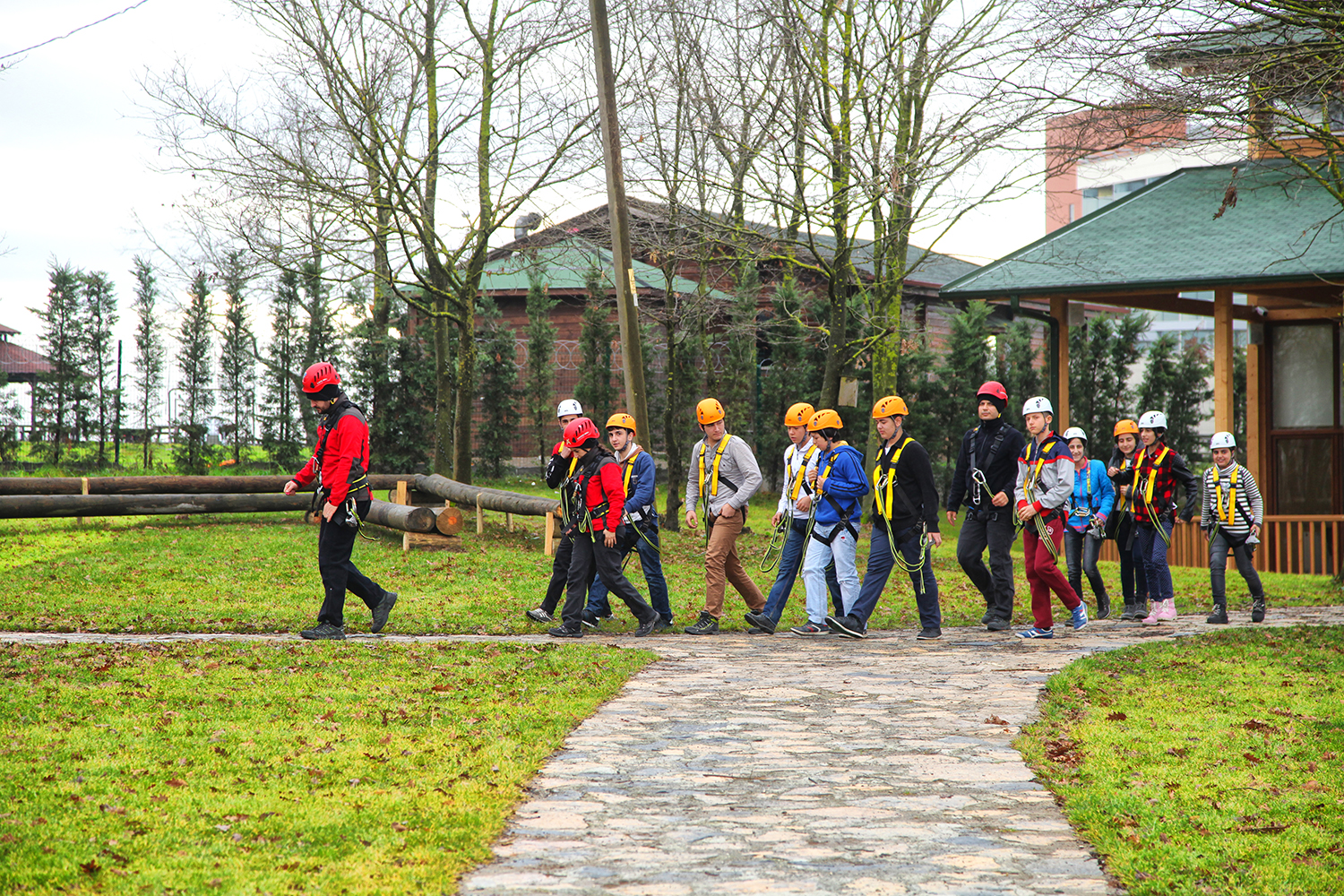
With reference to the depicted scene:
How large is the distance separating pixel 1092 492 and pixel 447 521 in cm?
779

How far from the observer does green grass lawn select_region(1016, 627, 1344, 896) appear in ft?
14.7

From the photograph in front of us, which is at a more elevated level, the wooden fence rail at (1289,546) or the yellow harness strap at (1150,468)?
the yellow harness strap at (1150,468)

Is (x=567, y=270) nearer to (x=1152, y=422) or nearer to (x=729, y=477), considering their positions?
(x=1152, y=422)

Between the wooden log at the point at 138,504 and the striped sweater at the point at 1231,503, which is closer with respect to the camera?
the striped sweater at the point at 1231,503

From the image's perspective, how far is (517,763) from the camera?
18.9 ft

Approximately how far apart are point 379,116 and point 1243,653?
51.5 feet

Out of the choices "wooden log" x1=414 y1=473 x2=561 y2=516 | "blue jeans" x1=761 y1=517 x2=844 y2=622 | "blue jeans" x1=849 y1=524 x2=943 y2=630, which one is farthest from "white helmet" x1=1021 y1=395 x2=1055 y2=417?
"wooden log" x1=414 y1=473 x2=561 y2=516

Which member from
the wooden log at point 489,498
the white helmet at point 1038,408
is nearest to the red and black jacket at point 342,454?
the white helmet at point 1038,408

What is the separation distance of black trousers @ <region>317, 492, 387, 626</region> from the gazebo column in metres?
12.7

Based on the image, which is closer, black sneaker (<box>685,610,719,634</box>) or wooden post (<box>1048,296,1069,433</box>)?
black sneaker (<box>685,610,719,634</box>)

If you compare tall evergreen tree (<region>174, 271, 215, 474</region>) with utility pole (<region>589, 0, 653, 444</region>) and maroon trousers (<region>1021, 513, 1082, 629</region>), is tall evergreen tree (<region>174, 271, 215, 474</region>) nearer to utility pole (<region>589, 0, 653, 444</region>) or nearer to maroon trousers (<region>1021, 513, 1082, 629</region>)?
utility pole (<region>589, 0, 653, 444</region>)

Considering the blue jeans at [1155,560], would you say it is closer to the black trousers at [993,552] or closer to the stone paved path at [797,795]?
the black trousers at [993,552]

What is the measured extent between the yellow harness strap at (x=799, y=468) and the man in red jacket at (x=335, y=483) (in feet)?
11.5

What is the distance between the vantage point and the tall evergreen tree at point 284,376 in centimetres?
2747
